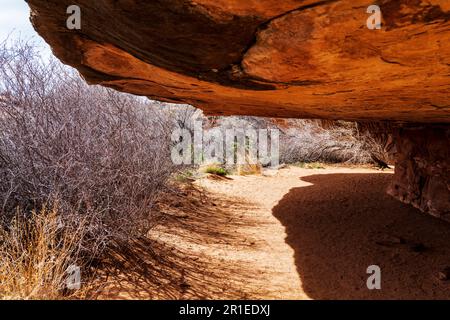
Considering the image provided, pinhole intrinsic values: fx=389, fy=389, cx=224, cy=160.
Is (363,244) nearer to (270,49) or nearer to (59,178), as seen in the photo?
(270,49)

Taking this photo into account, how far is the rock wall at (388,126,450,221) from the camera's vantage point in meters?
4.48

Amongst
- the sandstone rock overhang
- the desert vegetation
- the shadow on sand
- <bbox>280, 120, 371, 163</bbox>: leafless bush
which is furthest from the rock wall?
<bbox>280, 120, 371, 163</bbox>: leafless bush

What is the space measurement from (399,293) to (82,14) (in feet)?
9.96

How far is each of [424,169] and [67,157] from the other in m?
4.17

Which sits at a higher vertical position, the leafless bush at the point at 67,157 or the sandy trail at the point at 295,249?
the leafless bush at the point at 67,157

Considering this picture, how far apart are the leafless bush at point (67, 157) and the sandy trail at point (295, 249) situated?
0.49m

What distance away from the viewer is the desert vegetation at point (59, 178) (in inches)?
104

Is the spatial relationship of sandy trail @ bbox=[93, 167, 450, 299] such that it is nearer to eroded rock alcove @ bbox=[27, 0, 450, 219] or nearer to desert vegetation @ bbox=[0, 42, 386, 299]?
desert vegetation @ bbox=[0, 42, 386, 299]

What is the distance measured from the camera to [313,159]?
1313 centimetres

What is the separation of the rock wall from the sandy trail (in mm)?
169

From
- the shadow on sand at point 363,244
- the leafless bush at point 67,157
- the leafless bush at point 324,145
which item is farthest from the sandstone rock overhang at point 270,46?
the leafless bush at point 324,145

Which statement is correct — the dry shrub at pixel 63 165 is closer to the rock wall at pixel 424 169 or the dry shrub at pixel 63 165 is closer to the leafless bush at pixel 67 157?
the leafless bush at pixel 67 157

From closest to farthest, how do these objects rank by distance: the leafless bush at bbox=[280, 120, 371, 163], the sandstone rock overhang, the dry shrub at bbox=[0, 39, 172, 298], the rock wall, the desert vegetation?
1. the sandstone rock overhang
2. the desert vegetation
3. the dry shrub at bbox=[0, 39, 172, 298]
4. the rock wall
5. the leafless bush at bbox=[280, 120, 371, 163]
